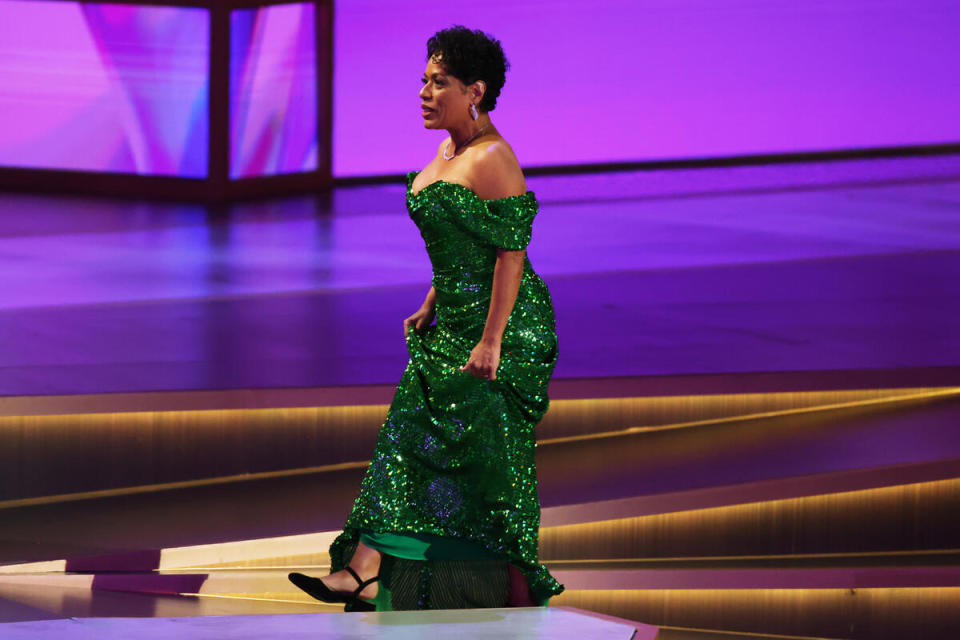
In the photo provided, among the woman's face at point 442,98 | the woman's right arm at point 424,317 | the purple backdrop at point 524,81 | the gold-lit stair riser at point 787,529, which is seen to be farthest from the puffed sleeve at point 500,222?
the purple backdrop at point 524,81

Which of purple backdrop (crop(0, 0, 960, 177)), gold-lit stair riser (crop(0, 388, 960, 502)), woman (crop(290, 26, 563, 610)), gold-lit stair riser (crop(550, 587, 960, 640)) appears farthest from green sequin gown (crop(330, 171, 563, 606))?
purple backdrop (crop(0, 0, 960, 177))

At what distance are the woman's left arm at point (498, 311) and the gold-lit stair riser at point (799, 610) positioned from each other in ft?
2.66

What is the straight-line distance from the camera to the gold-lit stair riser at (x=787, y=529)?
3.53m

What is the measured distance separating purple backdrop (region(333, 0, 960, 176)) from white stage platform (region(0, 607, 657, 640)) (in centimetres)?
628

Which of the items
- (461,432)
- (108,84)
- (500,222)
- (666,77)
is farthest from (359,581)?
(666,77)

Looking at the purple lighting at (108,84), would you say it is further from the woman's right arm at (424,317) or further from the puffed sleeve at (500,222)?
the puffed sleeve at (500,222)

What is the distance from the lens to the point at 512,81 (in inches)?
353

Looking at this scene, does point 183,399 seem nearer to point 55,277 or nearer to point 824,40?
point 55,277

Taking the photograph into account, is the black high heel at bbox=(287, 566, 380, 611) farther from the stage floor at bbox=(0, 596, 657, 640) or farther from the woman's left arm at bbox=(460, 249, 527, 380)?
the woman's left arm at bbox=(460, 249, 527, 380)

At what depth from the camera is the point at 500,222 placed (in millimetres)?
2750

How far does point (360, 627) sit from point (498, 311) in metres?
0.67

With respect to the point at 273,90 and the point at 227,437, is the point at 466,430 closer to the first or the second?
the point at 227,437

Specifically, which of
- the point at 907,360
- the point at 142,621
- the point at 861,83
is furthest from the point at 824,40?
the point at 142,621

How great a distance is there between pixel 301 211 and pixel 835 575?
15.3ft
